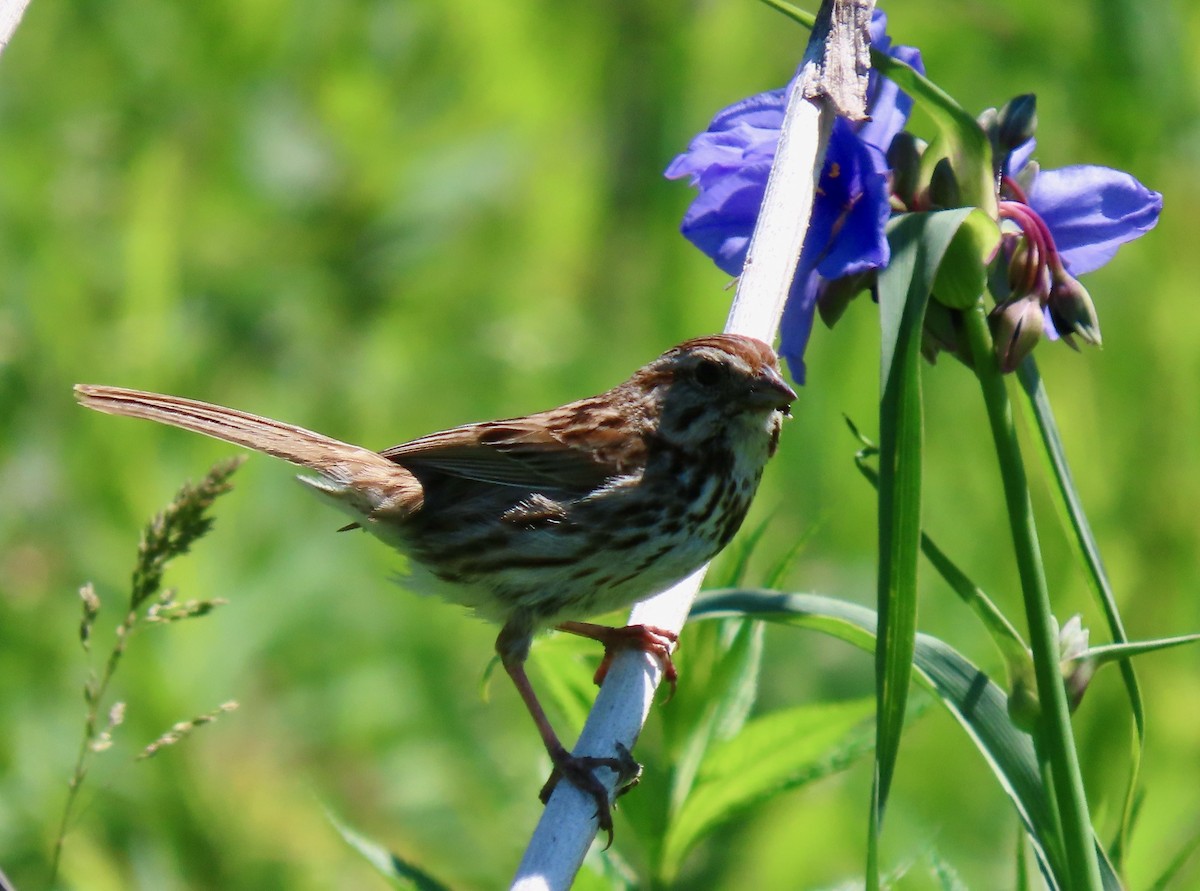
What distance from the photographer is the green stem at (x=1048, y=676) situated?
1.69m

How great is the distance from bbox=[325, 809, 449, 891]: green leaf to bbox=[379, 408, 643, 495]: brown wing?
921 mm

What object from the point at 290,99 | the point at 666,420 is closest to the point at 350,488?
the point at 666,420

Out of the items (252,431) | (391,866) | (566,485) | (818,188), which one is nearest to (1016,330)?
(818,188)

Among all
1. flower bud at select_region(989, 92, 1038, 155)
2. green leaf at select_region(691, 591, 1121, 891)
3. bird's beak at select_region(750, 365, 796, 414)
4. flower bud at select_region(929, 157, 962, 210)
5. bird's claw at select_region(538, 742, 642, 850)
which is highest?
flower bud at select_region(989, 92, 1038, 155)

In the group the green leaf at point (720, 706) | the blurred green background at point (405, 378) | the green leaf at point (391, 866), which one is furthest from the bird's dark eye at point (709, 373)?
the blurred green background at point (405, 378)

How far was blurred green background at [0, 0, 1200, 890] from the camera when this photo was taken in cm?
365

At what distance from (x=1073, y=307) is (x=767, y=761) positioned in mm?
816

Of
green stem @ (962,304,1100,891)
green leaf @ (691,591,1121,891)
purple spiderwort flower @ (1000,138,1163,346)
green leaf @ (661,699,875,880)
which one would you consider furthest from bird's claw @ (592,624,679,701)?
purple spiderwort flower @ (1000,138,1163,346)

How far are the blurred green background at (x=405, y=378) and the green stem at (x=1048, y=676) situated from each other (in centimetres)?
115

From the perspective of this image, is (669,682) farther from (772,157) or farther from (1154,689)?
(1154,689)

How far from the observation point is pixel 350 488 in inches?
116

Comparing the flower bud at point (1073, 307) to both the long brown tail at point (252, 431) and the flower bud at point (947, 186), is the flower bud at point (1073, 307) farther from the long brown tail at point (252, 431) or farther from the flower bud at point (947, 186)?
the long brown tail at point (252, 431)

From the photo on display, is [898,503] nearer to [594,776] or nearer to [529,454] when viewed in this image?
[594,776]

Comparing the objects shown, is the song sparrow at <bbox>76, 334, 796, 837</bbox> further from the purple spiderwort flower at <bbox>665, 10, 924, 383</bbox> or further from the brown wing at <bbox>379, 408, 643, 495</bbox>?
the purple spiderwort flower at <bbox>665, 10, 924, 383</bbox>
